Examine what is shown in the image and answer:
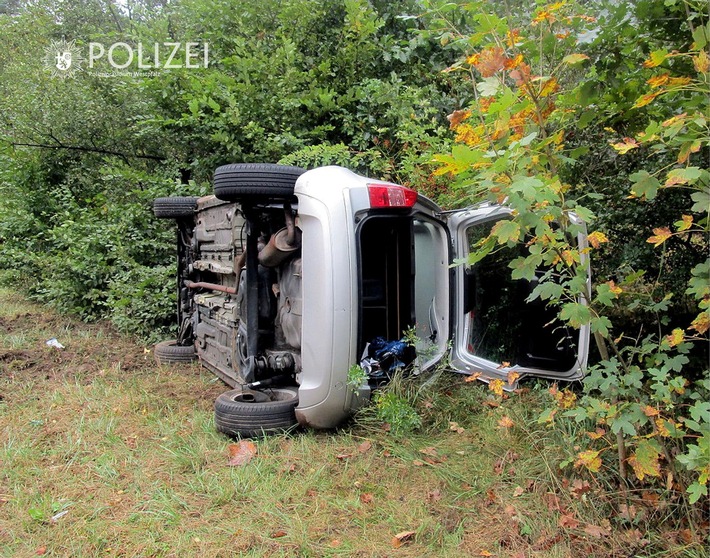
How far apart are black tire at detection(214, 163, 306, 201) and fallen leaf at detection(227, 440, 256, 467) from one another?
156cm

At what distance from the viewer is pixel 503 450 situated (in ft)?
10.7

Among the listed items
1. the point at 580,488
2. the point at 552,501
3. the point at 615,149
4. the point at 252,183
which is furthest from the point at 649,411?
the point at 252,183

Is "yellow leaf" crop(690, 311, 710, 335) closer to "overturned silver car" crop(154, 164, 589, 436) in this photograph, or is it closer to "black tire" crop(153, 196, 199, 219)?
"overturned silver car" crop(154, 164, 589, 436)

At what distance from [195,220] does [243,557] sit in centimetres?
402

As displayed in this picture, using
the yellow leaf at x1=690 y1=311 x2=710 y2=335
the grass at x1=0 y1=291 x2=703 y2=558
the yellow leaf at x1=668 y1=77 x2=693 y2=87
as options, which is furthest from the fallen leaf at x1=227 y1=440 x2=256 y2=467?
the yellow leaf at x1=668 y1=77 x2=693 y2=87

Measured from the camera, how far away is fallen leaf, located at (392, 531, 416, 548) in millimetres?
2609

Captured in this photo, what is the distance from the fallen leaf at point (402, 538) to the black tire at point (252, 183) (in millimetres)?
2206

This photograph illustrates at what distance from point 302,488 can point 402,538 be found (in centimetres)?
68

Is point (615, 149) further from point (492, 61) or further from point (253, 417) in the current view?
point (253, 417)

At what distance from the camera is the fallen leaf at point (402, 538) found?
2.61 m

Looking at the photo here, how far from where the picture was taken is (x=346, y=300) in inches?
141

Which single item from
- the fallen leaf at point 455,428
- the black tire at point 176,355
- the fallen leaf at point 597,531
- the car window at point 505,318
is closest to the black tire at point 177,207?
the black tire at point 176,355

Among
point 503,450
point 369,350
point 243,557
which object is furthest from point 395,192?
point 243,557

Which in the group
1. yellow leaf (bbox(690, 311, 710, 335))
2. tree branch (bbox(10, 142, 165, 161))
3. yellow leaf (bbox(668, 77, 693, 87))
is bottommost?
yellow leaf (bbox(690, 311, 710, 335))
